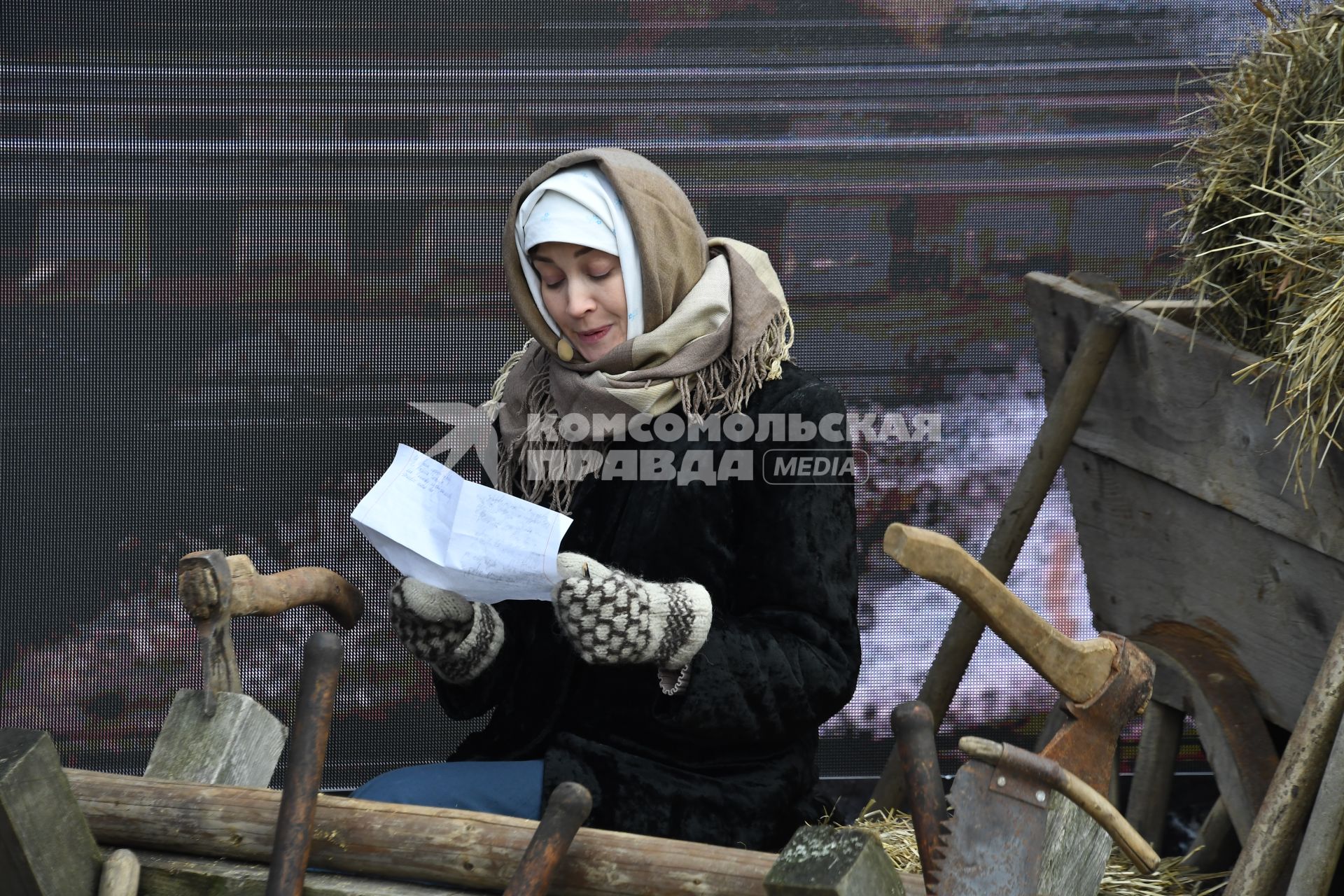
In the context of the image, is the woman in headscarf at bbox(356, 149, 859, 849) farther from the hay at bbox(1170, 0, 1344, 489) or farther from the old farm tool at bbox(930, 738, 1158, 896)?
the hay at bbox(1170, 0, 1344, 489)

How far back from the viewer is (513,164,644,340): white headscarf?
211 centimetres

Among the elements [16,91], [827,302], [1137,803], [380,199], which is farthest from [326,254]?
[1137,803]

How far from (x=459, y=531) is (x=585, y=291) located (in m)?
0.46

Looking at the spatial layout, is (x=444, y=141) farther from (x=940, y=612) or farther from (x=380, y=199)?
(x=940, y=612)

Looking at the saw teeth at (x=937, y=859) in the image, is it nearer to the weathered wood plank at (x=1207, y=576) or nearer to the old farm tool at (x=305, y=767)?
the old farm tool at (x=305, y=767)

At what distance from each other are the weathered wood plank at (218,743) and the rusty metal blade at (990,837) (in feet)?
3.14

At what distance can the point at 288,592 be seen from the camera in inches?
80.1

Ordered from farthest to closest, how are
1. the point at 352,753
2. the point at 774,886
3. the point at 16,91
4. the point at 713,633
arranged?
the point at 352,753 < the point at 16,91 < the point at 713,633 < the point at 774,886

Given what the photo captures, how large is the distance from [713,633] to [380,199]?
141cm

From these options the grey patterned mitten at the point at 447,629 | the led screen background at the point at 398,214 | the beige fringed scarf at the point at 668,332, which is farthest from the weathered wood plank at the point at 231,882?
the led screen background at the point at 398,214

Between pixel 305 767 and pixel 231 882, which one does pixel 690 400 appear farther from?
pixel 231 882

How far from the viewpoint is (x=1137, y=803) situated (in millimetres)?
2686

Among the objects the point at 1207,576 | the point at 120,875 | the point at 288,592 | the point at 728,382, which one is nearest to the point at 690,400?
the point at 728,382

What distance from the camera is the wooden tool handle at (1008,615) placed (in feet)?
4.90
